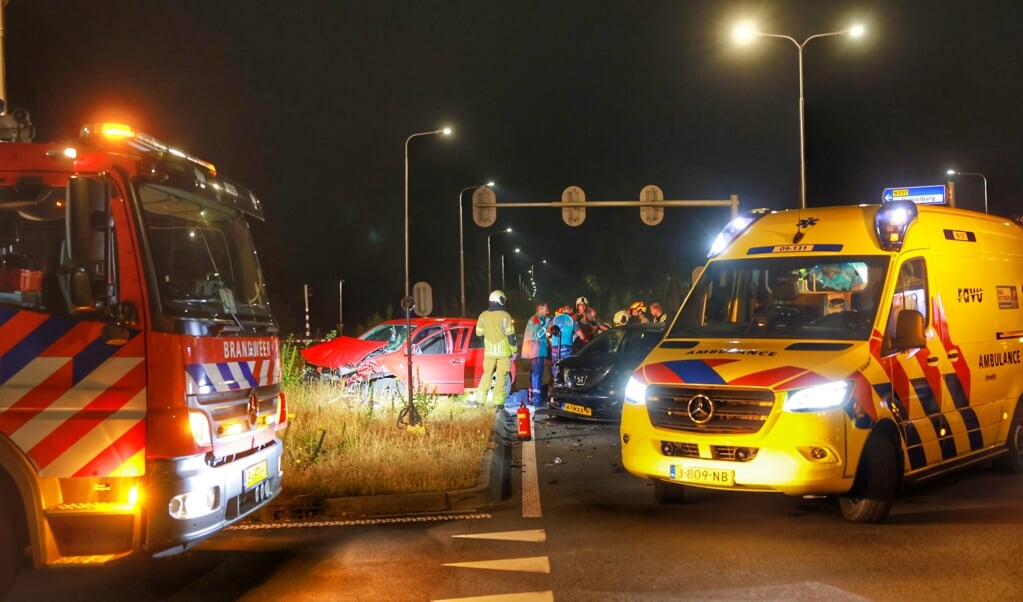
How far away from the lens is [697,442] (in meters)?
7.59

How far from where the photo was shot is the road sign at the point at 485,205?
86.9ft

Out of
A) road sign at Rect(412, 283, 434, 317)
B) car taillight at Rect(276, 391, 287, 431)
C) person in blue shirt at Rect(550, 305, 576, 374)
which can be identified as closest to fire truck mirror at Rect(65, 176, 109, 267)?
car taillight at Rect(276, 391, 287, 431)

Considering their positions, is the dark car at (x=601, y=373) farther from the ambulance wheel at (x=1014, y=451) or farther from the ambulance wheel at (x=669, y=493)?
the ambulance wheel at (x=669, y=493)

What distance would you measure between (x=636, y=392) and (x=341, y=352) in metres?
10.4

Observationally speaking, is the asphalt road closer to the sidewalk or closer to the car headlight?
the sidewalk

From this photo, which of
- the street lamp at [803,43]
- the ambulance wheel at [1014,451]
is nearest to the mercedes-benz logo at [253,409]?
the ambulance wheel at [1014,451]

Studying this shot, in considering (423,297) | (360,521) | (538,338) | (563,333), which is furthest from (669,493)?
(423,297)

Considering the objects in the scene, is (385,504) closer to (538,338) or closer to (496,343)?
(496,343)

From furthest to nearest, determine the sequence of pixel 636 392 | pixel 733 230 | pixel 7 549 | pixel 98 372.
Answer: pixel 733 230 → pixel 636 392 → pixel 98 372 → pixel 7 549

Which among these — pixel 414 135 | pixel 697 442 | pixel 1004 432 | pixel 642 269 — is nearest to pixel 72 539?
pixel 697 442

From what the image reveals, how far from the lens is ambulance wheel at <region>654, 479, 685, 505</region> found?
8656mm

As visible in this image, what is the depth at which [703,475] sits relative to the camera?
298 inches

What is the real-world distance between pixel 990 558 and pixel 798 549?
4.10ft

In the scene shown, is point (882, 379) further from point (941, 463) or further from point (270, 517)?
point (270, 517)
